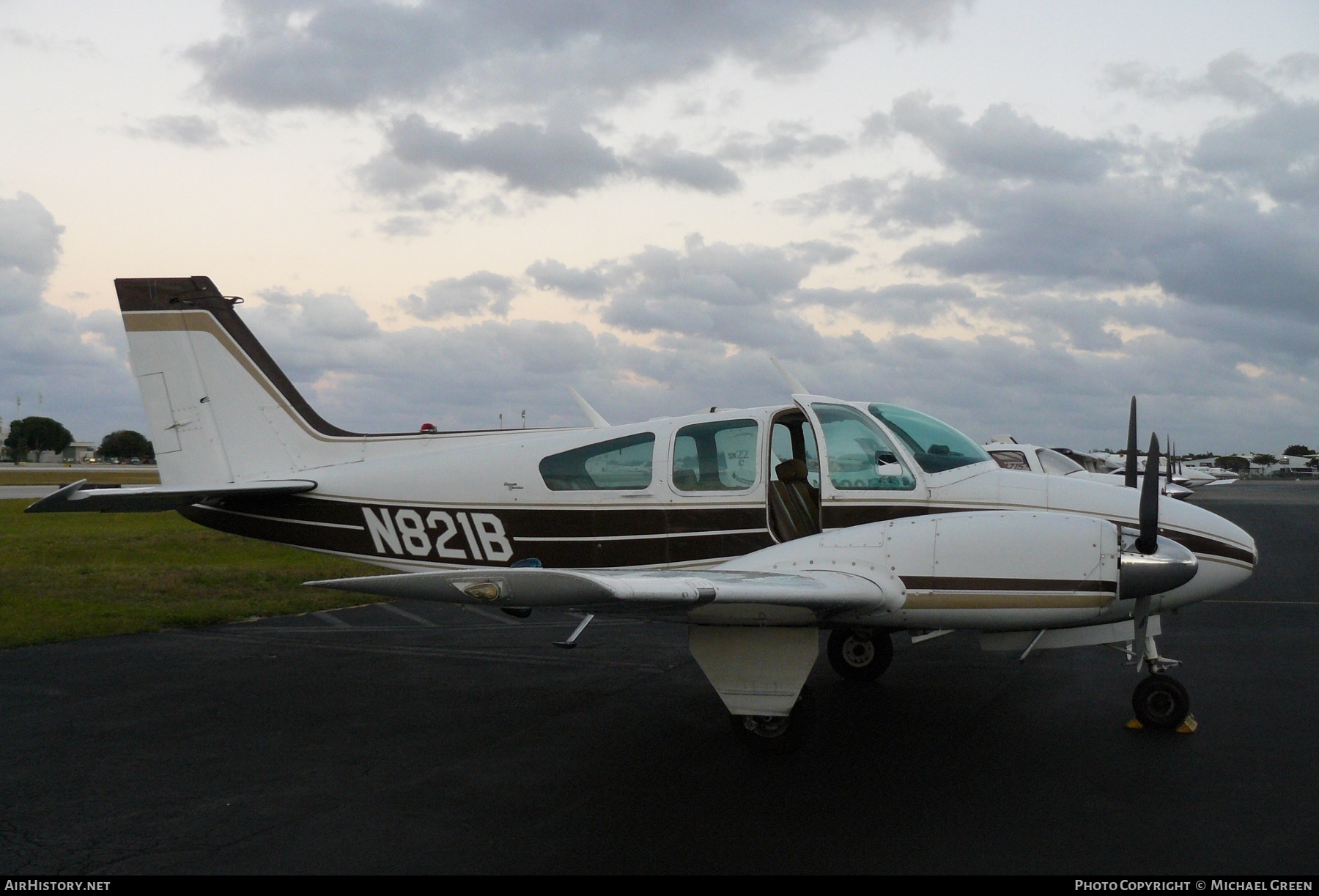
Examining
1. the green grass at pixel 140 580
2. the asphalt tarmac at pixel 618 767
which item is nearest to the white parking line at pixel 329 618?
the green grass at pixel 140 580

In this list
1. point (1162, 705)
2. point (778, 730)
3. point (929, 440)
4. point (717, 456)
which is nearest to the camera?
point (778, 730)

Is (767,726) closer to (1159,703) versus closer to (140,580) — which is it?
(1159,703)

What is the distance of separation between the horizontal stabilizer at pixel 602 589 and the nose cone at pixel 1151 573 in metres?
1.60

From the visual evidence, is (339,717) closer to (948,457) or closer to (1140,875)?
(948,457)

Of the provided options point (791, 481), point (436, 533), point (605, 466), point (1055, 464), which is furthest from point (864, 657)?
point (1055, 464)

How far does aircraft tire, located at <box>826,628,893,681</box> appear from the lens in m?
8.56

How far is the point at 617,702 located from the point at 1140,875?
435 centimetres

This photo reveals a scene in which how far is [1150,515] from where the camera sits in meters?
6.10

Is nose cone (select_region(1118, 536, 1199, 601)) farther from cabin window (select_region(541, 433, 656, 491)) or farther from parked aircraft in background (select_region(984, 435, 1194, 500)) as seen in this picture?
parked aircraft in background (select_region(984, 435, 1194, 500))

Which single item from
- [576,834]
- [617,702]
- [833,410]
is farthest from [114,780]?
[833,410]

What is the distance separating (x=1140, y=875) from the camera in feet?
13.8

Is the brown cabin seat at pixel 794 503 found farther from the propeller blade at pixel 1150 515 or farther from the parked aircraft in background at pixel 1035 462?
the parked aircraft in background at pixel 1035 462

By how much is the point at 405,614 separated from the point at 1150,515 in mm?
9853

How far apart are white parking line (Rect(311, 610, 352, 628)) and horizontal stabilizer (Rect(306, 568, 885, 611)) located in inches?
279
